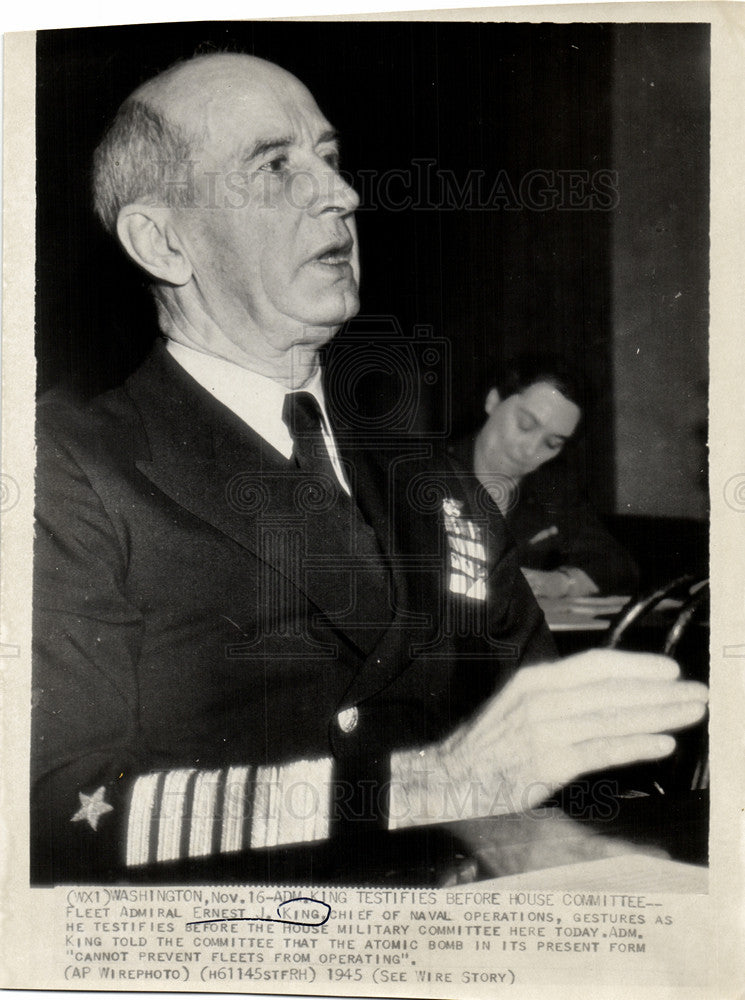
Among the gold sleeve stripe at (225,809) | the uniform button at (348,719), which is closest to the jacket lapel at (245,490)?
the uniform button at (348,719)

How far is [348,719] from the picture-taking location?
5.03ft

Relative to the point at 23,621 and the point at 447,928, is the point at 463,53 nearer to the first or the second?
the point at 23,621

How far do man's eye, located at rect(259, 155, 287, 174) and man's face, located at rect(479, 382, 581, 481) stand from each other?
534 mm

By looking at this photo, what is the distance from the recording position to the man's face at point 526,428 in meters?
1.56

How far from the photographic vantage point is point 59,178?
1.59 m

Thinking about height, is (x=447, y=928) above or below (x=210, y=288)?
below

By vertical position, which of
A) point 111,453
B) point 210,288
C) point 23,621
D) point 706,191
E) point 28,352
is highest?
point 706,191

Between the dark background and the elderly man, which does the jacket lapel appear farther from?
the dark background

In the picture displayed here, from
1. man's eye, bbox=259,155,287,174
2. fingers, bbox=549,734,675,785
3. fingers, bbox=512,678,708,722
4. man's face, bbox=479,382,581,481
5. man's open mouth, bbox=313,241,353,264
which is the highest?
man's eye, bbox=259,155,287,174

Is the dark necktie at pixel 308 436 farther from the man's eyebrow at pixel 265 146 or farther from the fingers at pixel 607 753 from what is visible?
the fingers at pixel 607 753

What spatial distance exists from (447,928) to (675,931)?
0.40 metres

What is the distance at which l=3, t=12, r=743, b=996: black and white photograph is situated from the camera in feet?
5.03

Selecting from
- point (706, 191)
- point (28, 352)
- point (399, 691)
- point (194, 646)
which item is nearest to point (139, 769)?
point (194, 646)

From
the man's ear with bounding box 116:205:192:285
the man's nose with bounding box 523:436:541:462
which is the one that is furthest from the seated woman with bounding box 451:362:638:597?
the man's ear with bounding box 116:205:192:285
